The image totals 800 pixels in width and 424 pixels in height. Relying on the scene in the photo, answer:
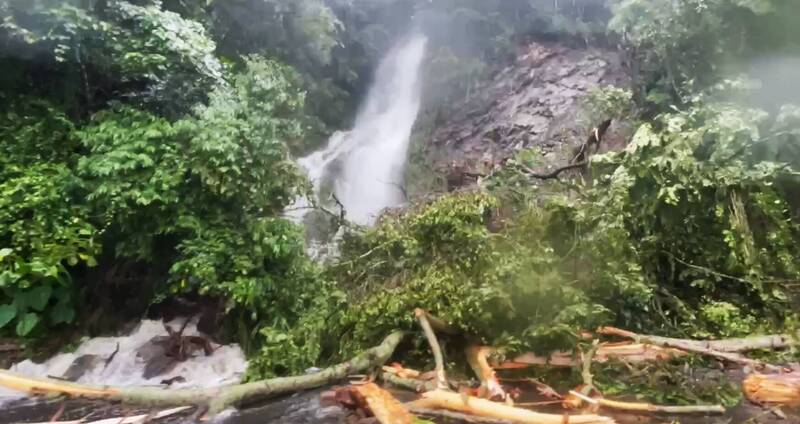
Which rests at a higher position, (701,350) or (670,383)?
(701,350)

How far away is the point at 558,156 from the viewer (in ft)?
31.1

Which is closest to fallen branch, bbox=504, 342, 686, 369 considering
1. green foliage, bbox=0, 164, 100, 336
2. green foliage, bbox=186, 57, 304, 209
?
green foliage, bbox=186, 57, 304, 209

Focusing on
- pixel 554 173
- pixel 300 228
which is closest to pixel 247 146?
pixel 300 228

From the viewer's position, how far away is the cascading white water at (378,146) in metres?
13.4

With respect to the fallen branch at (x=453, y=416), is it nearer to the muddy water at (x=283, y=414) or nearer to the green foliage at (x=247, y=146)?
the muddy water at (x=283, y=414)

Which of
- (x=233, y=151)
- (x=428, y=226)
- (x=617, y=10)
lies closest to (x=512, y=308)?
(x=428, y=226)

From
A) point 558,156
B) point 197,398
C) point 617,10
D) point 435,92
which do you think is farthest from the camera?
point 435,92

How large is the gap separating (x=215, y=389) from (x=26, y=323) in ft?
10.4

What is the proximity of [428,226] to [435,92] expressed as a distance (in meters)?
9.12

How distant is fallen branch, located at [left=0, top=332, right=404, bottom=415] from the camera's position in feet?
15.1

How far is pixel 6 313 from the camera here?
6.52 meters

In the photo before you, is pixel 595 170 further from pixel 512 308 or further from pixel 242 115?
pixel 242 115

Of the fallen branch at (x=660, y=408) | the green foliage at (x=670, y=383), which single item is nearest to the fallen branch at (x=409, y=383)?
the fallen branch at (x=660, y=408)

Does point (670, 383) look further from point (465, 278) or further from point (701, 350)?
point (465, 278)
